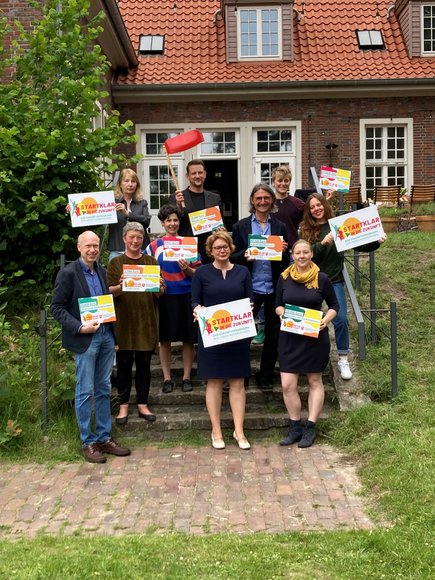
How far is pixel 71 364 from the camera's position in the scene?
19.9 feet

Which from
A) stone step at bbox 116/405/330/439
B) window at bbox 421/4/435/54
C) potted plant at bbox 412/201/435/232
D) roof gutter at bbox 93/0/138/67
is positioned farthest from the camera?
window at bbox 421/4/435/54

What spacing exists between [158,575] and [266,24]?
1578 cm

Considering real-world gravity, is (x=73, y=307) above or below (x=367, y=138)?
below

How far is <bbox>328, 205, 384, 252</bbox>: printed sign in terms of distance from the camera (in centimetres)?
557

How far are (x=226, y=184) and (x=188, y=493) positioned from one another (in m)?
13.5

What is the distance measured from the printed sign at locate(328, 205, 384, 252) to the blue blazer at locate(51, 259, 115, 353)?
87.6 inches

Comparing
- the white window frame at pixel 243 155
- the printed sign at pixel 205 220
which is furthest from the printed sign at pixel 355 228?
the white window frame at pixel 243 155

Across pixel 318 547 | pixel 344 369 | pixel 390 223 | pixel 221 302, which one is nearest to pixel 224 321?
pixel 221 302

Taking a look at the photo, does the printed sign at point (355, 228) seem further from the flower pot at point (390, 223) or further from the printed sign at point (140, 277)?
the flower pot at point (390, 223)

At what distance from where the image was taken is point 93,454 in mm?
5066

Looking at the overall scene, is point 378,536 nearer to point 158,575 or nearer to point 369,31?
point 158,575

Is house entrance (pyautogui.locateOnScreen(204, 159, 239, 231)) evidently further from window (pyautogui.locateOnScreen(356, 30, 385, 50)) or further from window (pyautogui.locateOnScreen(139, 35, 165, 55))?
window (pyautogui.locateOnScreen(356, 30, 385, 50))

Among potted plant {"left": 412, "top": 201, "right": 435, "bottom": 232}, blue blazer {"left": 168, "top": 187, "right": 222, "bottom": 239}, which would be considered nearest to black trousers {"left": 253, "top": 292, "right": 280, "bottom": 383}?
blue blazer {"left": 168, "top": 187, "right": 222, "bottom": 239}

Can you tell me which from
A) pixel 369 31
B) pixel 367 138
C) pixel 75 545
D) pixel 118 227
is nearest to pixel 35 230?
pixel 118 227
